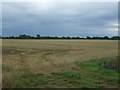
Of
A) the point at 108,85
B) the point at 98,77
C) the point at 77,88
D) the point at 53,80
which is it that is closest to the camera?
the point at 77,88

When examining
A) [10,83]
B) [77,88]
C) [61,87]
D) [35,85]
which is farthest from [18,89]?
[77,88]

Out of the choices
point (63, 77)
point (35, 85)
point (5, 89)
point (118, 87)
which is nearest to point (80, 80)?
point (63, 77)

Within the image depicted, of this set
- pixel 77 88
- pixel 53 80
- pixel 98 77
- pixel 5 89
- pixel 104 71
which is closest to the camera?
pixel 5 89

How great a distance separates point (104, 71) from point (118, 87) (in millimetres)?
2021

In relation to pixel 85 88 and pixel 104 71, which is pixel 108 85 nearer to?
pixel 85 88

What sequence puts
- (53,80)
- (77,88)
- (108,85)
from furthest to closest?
(53,80)
(108,85)
(77,88)

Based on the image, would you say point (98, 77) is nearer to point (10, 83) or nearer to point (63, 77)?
point (63, 77)

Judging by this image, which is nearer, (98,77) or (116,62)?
(98,77)

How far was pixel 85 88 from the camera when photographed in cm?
498

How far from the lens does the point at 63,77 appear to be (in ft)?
20.5

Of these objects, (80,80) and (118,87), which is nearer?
(118,87)

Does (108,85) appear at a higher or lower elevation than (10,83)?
lower

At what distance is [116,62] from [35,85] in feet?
14.8

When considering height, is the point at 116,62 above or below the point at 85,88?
above
